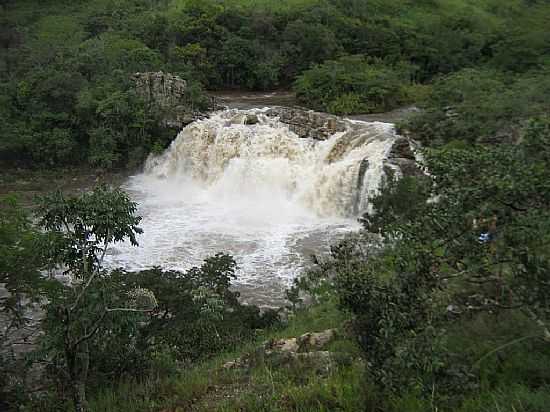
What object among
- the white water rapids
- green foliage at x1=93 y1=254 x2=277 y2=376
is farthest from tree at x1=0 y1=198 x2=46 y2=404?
the white water rapids

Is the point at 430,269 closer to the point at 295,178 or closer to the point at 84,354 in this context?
the point at 84,354

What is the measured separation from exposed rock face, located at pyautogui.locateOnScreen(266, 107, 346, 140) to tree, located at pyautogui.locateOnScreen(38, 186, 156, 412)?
37.3 ft

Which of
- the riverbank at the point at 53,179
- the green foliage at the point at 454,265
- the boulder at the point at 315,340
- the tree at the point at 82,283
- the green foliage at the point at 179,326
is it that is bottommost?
the riverbank at the point at 53,179

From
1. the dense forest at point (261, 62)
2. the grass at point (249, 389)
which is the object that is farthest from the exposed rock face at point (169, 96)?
the grass at point (249, 389)

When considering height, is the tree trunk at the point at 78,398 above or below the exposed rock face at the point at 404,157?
below

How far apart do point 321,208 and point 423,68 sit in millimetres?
12711

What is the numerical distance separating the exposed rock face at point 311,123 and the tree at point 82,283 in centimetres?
1138

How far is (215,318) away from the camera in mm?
6949

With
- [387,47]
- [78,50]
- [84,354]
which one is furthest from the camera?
[387,47]

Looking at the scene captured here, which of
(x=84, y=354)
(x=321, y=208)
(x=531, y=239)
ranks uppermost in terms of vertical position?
(x=531, y=239)

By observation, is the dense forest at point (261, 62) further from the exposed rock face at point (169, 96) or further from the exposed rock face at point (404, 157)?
the exposed rock face at point (404, 157)

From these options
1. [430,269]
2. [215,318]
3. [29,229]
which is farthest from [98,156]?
[430,269]

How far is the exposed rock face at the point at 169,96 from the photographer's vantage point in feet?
64.6

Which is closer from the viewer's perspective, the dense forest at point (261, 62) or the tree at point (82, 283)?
the tree at point (82, 283)
